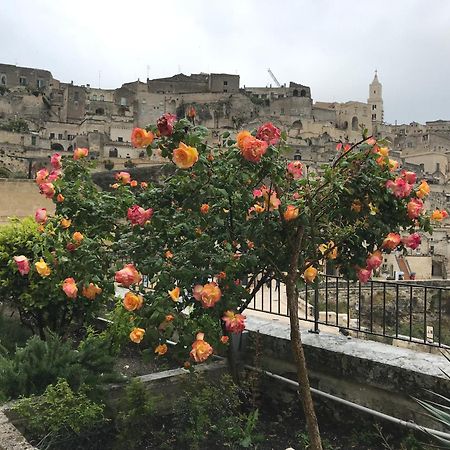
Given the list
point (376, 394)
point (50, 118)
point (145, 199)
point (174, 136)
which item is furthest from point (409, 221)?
point (50, 118)

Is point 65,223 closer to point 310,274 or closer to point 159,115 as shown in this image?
point 310,274

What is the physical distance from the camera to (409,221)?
3.57 meters

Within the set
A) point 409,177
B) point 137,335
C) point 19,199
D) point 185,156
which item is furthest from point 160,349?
point 19,199

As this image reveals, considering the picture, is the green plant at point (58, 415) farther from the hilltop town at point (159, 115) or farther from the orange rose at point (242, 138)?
the hilltop town at point (159, 115)

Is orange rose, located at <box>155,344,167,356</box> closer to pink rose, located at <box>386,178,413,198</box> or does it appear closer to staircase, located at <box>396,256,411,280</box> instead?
pink rose, located at <box>386,178,413,198</box>

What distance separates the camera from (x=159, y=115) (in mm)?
77375

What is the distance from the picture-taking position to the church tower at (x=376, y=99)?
4109 inches

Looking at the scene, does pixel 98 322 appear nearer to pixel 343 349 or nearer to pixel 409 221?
pixel 343 349

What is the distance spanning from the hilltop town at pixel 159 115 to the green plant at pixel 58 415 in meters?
48.4

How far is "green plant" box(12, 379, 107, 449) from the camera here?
3.58m

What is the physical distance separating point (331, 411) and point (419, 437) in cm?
82

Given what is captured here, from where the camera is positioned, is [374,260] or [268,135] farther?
[374,260]

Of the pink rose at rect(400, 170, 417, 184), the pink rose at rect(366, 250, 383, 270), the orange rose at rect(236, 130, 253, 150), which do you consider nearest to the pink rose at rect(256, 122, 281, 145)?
the orange rose at rect(236, 130, 253, 150)

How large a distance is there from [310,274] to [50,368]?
2468mm
